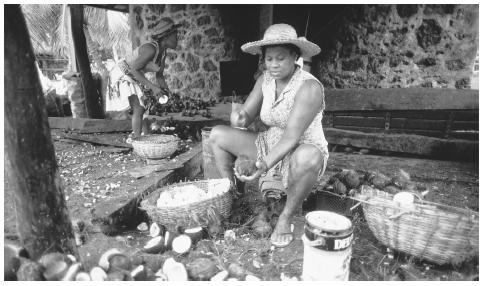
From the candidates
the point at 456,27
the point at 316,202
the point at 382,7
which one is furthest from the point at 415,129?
the point at 382,7

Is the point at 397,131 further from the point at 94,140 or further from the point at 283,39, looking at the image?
the point at 94,140

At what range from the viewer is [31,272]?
73.4 inches

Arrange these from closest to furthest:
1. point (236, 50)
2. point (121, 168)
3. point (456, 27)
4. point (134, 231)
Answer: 1. point (134, 231)
2. point (121, 168)
3. point (456, 27)
4. point (236, 50)

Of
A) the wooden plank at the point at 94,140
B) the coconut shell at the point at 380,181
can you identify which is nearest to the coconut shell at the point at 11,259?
the coconut shell at the point at 380,181

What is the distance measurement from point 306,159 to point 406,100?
2.68 meters

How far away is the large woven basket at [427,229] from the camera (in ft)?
6.66

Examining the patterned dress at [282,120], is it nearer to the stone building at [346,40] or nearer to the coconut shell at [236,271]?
the coconut shell at [236,271]

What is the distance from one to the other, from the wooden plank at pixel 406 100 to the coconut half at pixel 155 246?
2.98 metres

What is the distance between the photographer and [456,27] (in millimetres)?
5473

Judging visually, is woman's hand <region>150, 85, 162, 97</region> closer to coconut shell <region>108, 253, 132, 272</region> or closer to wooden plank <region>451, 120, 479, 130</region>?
coconut shell <region>108, 253, 132, 272</region>

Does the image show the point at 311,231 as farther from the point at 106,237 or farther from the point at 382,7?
the point at 382,7

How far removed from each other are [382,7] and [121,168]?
5008mm

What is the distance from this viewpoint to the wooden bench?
13.0 ft

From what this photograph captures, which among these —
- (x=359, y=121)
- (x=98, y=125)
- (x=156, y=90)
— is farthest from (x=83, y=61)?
(x=359, y=121)
